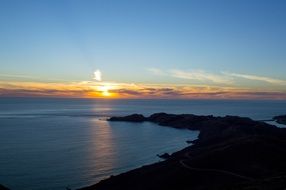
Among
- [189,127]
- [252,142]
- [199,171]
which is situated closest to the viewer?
[199,171]

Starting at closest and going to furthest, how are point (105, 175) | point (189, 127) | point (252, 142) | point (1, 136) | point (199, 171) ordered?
1. point (199, 171)
2. point (252, 142)
3. point (105, 175)
4. point (1, 136)
5. point (189, 127)

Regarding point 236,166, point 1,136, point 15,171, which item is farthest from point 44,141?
point 236,166

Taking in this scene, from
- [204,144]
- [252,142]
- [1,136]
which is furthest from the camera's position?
[1,136]

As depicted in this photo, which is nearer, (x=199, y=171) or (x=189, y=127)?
(x=199, y=171)

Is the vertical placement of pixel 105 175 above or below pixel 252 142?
below

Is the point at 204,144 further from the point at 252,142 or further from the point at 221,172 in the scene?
the point at 221,172

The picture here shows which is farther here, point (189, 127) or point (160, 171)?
point (189, 127)

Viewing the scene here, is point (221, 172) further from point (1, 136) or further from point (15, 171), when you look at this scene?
point (1, 136)

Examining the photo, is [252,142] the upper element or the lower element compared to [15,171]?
upper

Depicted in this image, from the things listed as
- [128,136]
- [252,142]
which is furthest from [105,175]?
[128,136]
